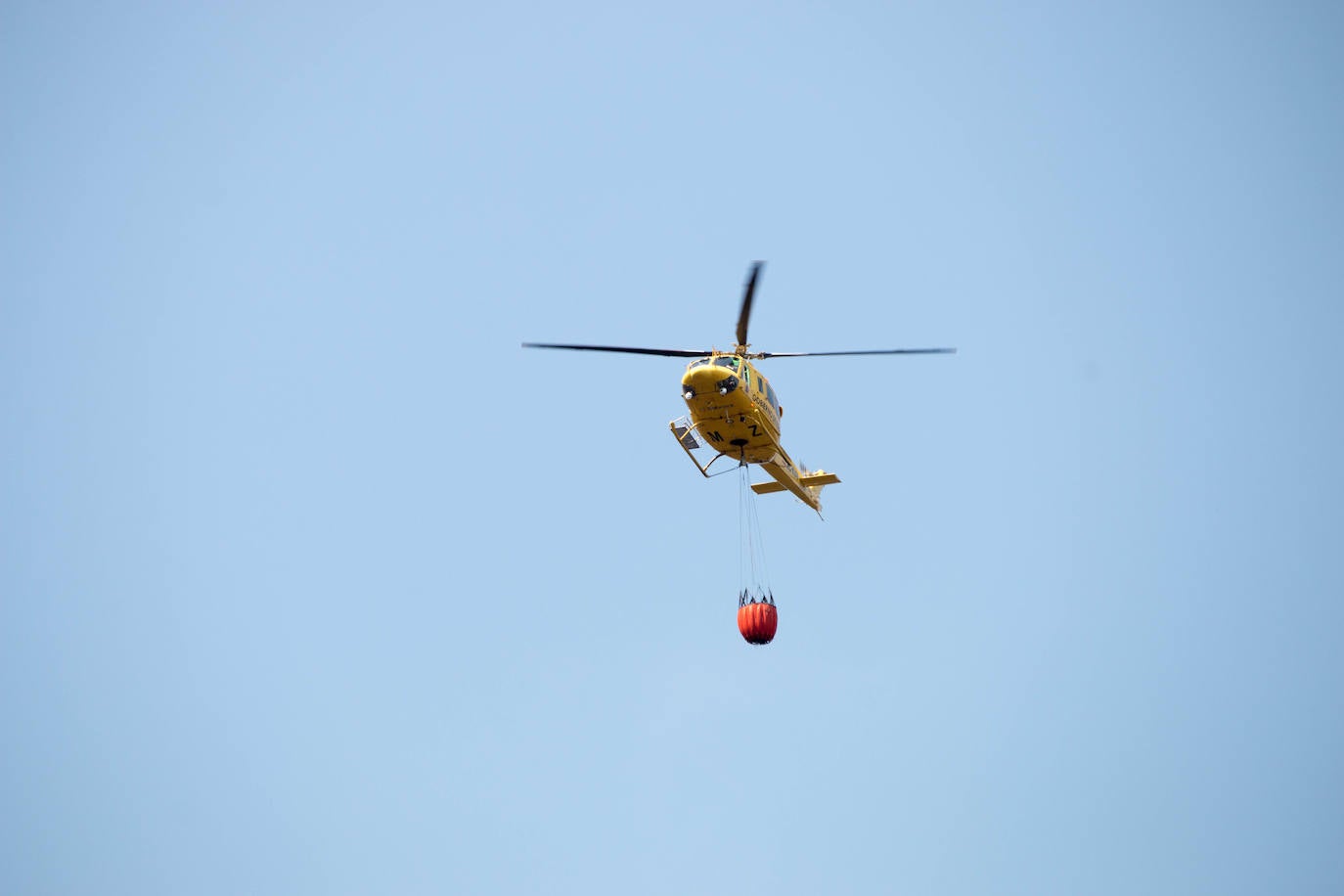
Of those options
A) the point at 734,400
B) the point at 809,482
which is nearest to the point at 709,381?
the point at 734,400

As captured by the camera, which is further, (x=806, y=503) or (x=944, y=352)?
(x=806, y=503)

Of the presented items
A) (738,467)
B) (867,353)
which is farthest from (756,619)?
(867,353)

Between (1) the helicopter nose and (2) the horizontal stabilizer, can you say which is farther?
(2) the horizontal stabilizer

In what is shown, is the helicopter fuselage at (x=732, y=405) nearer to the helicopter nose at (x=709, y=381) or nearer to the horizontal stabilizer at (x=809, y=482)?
the helicopter nose at (x=709, y=381)

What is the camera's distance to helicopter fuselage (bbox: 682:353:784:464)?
37.7 m

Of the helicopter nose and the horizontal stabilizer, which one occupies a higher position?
the helicopter nose

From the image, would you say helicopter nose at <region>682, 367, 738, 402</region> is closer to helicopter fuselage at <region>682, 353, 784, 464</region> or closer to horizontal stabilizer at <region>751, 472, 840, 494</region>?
helicopter fuselage at <region>682, 353, 784, 464</region>

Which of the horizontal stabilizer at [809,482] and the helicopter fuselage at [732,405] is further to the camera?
the horizontal stabilizer at [809,482]

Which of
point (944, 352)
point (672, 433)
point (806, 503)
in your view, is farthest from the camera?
point (806, 503)

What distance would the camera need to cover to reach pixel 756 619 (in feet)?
129

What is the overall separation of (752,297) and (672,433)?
4.94 meters

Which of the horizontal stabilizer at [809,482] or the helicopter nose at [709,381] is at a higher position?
the helicopter nose at [709,381]

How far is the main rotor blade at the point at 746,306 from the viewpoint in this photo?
119 ft

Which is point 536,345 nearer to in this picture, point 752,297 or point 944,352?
point 752,297
